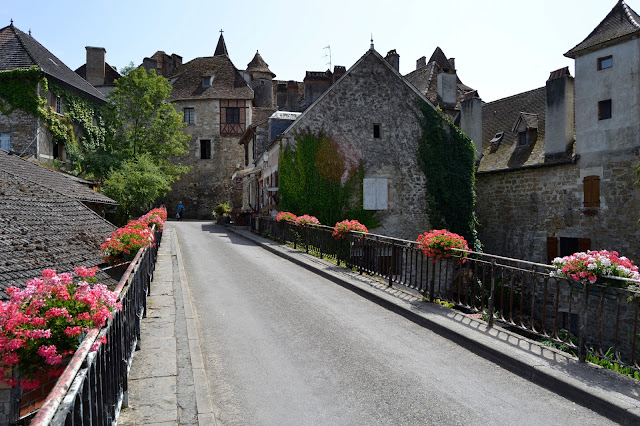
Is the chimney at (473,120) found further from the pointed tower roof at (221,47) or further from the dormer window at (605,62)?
the pointed tower roof at (221,47)

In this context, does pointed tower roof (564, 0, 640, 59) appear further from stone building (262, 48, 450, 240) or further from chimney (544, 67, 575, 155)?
stone building (262, 48, 450, 240)

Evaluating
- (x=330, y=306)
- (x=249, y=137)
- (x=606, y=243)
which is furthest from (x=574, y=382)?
(x=249, y=137)

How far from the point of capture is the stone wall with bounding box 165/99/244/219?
142 feet

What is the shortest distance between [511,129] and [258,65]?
30.6 m

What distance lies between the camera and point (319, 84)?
30031mm

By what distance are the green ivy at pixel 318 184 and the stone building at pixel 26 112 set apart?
15.2m

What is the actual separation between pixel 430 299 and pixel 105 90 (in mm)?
41764

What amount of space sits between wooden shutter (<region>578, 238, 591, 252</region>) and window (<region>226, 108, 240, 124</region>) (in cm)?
3122

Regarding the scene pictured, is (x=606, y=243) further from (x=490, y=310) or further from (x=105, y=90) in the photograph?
(x=105, y=90)

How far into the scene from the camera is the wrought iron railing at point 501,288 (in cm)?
576

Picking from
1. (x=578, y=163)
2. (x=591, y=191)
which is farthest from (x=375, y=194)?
(x=591, y=191)

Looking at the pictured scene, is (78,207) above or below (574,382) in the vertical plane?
above

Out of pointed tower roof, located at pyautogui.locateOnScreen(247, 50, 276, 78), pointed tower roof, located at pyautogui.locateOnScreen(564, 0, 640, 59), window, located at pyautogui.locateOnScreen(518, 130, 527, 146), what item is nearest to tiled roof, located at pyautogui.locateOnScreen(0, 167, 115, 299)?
window, located at pyautogui.locateOnScreen(518, 130, 527, 146)

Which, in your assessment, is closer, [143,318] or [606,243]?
[143,318]
